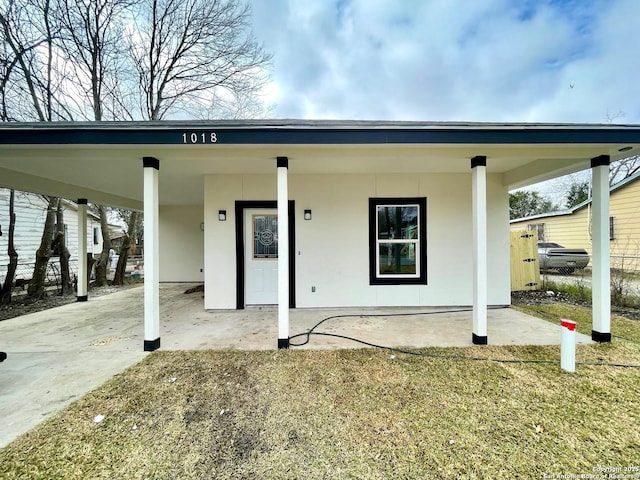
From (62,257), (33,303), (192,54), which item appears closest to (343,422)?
(33,303)

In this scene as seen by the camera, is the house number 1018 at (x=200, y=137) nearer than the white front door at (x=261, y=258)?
Yes

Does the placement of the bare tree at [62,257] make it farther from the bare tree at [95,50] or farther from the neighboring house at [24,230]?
the bare tree at [95,50]

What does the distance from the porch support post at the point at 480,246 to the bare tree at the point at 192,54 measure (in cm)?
951

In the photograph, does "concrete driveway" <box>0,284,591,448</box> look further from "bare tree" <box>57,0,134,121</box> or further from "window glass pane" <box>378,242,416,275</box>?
"bare tree" <box>57,0,134,121</box>

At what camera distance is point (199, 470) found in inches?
68.4

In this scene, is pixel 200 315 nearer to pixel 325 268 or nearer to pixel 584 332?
pixel 325 268

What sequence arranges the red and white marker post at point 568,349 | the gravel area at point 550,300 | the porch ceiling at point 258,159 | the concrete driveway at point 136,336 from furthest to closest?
the gravel area at point 550,300
the porch ceiling at point 258,159
the red and white marker post at point 568,349
the concrete driveway at point 136,336

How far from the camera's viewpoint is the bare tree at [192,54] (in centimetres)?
920

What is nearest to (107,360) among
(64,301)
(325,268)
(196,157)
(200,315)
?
(200,315)

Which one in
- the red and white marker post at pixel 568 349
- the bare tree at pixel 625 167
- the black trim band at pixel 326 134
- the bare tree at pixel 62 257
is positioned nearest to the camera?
the red and white marker post at pixel 568 349

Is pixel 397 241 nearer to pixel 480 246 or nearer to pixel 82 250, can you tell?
pixel 480 246

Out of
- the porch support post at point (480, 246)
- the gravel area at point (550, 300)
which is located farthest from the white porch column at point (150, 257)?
the gravel area at point (550, 300)

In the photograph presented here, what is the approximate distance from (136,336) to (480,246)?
5084 mm

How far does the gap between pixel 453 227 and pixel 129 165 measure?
229 inches
